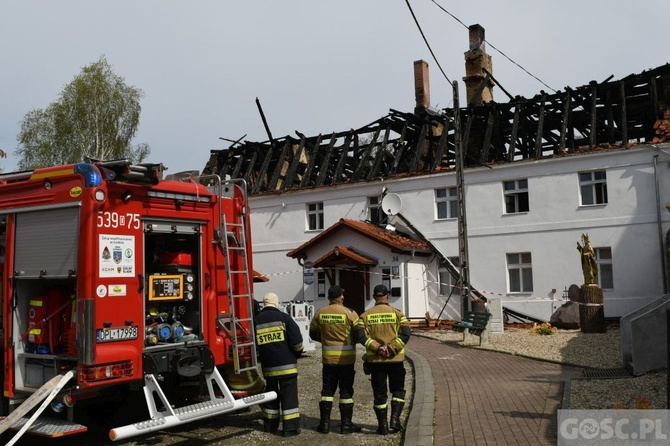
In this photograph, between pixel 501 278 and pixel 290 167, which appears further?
pixel 290 167

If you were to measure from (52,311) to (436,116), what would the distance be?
21.8 metres

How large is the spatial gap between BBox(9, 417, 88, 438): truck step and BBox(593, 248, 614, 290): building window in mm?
18812

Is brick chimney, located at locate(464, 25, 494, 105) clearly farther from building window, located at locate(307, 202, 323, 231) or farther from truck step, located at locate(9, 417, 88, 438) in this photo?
truck step, located at locate(9, 417, 88, 438)

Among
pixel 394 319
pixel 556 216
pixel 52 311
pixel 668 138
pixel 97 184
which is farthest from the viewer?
pixel 556 216

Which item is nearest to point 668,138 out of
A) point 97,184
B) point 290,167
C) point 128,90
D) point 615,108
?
point 615,108

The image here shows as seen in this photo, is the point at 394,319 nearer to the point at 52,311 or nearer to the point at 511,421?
the point at 511,421

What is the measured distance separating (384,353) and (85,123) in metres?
33.2

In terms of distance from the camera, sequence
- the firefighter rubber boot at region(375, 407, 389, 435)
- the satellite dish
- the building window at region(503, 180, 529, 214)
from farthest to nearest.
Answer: the satellite dish, the building window at region(503, 180, 529, 214), the firefighter rubber boot at region(375, 407, 389, 435)

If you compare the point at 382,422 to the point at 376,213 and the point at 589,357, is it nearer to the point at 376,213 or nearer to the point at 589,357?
the point at 589,357

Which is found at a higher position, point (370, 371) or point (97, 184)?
point (97, 184)

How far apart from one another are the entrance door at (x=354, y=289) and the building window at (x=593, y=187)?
836cm

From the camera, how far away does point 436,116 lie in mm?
26750

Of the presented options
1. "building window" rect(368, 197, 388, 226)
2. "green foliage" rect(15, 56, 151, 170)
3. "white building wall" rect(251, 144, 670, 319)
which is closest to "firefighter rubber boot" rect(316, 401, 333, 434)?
"white building wall" rect(251, 144, 670, 319)

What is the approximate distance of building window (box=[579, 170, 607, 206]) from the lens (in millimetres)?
21516
